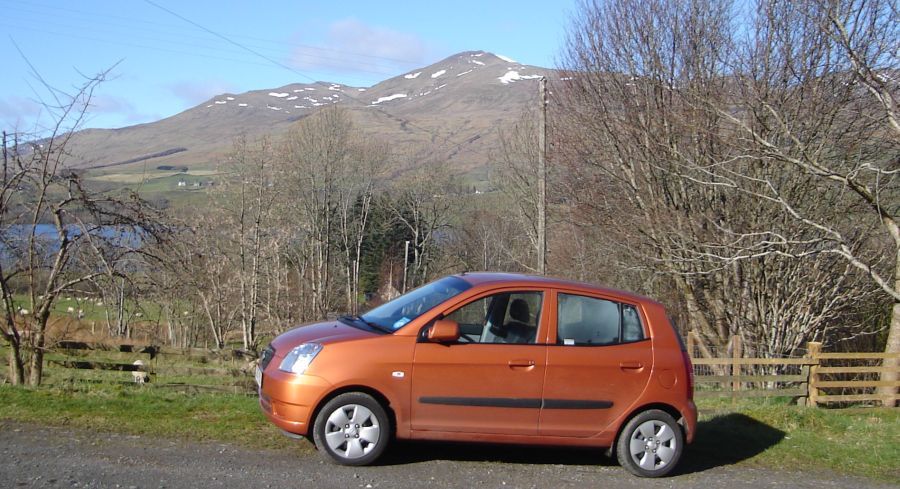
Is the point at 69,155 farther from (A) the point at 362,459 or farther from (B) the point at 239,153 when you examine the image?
(B) the point at 239,153

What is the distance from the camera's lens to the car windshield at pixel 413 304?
687 centimetres

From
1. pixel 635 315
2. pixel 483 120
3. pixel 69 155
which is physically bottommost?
pixel 635 315

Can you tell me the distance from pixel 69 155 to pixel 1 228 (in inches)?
47.8

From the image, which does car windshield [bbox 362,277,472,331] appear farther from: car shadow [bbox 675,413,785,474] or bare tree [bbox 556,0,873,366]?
bare tree [bbox 556,0,873,366]

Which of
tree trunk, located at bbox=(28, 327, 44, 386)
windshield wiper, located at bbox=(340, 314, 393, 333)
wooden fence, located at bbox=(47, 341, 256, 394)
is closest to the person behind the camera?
windshield wiper, located at bbox=(340, 314, 393, 333)

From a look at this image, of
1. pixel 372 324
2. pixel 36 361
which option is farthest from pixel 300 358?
pixel 36 361

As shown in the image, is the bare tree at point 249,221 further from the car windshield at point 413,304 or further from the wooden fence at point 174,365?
the car windshield at point 413,304

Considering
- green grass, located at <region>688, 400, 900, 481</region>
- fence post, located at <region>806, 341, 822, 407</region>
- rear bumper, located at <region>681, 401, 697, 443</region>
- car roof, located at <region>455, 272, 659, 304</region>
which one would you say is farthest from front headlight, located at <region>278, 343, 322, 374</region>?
fence post, located at <region>806, 341, 822, 407</region>

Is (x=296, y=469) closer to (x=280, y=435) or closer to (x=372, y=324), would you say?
(x=280, y=435)

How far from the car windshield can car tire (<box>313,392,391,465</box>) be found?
70cm

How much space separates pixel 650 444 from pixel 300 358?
3066 mm

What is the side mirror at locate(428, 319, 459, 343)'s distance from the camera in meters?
6.50

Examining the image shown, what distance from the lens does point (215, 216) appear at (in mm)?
34469

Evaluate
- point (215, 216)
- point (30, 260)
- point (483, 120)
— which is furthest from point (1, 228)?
point (483, 120)
